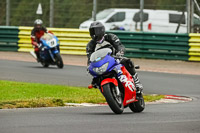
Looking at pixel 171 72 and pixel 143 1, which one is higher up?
pixel 143 1

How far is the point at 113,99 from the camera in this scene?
9.42 m

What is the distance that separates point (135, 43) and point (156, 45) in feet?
2.72

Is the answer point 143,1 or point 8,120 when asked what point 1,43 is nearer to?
point 143,1

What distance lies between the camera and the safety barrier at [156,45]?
23.1 metres

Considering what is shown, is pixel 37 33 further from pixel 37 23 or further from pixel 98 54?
pixel 98 54

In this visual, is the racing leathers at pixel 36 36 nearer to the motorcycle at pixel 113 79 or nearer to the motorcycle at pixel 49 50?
the motorcycle at pixel 49 50

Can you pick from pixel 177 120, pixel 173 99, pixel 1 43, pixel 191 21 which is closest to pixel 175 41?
pixel 191 21

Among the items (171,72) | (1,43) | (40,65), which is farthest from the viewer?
(1,43)

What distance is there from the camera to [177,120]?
878cm

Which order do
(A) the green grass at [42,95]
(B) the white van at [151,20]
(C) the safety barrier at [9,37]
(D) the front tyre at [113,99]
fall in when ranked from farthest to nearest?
(C) the safety barrier at [9,37] < (B) the white van at [151,20] < (A) the green grass at [42,95] < (D) the front tyre at [113,99]

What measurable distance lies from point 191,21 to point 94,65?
13.4m

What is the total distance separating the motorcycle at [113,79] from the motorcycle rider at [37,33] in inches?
446

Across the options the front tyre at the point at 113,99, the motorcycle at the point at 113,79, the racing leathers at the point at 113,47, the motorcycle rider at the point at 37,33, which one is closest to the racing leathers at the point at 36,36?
the motorcycle rider at the point at 37,33

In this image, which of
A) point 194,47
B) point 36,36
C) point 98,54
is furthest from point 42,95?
point 194,47
